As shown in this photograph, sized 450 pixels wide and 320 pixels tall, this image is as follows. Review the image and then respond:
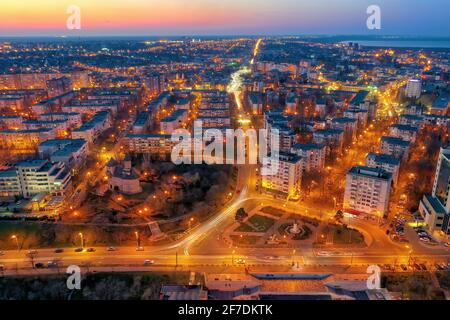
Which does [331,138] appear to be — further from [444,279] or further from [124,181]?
[124,181]

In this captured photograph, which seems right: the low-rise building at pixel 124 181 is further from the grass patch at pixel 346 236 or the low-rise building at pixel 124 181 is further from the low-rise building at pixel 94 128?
the grass patch at pixel 346 236

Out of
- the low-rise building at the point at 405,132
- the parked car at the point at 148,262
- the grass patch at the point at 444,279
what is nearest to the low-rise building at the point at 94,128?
the parked car at the point at 148,262

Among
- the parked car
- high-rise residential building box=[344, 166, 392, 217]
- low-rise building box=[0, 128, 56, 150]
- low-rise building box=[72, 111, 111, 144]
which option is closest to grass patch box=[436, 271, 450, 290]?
high-rise residential building box=[344, 166, 392, 217]

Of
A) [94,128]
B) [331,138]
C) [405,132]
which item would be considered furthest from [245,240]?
[94,128]

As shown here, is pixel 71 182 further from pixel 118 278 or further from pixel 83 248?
pixel 118 278

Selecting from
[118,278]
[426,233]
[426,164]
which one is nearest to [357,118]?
[426,164]

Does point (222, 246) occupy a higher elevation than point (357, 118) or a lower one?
lower

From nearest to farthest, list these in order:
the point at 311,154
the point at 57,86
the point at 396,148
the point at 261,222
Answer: the point at 261,222
the point at 311,154
the point at 396,148
the point at 57,86
